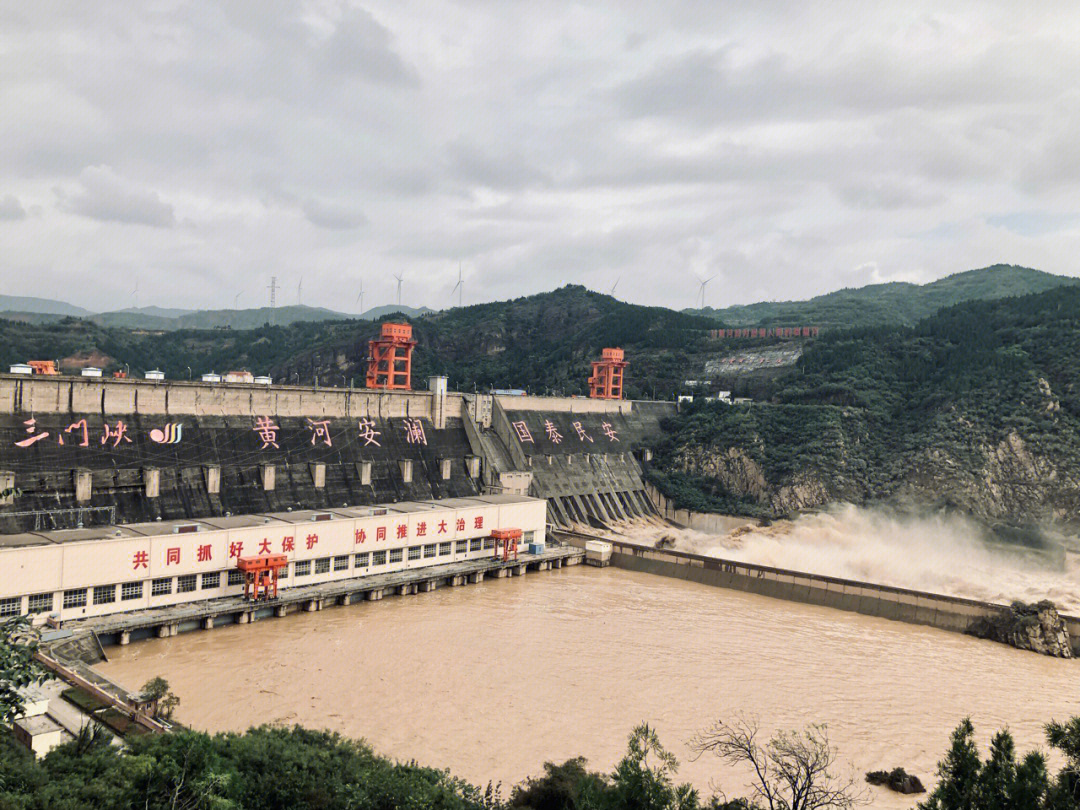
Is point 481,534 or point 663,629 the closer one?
point 663,629

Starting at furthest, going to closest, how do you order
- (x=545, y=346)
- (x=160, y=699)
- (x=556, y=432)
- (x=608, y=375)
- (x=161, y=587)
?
1. (x=545, y=346)
2. (x=608, y=375)
3. (x=556, y=432)
4. (x=161, y=587)
5. (x=160, y=699)

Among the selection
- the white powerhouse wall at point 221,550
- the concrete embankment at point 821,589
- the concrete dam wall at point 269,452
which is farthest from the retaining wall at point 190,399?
the concrete embankment at point 821,589

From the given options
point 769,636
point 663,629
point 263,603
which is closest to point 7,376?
point 263,603

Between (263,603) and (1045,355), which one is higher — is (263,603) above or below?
below

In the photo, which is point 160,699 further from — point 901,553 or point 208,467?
point 901,553

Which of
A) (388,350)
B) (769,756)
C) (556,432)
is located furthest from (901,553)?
(388,350)

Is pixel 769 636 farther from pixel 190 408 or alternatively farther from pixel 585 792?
pixel 190 408
